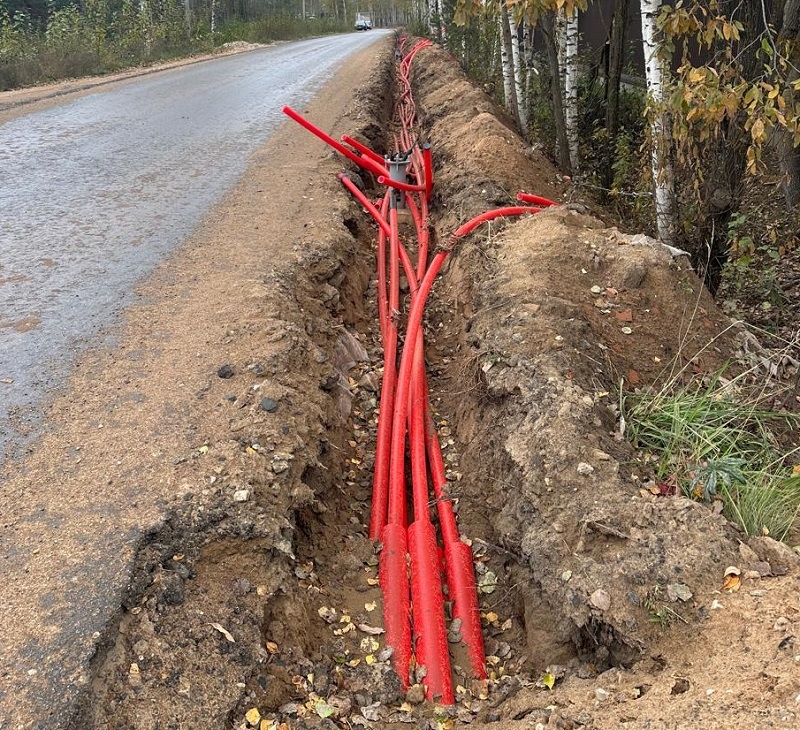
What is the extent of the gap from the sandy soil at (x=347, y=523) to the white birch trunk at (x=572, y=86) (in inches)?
98.2

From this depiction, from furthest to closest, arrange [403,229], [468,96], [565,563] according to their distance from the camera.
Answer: [468,96] → [403,229] → [565,563]

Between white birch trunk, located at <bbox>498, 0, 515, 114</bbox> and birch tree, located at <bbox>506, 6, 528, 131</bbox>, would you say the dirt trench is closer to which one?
birch tree, located at <bbox>506, 6, 528, 131</bbox>

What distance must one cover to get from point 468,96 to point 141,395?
769cm

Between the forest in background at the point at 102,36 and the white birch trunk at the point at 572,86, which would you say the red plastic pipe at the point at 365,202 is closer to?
the white birch trunk at the point at 572,86

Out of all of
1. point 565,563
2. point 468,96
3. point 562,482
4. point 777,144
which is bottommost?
point 565,563

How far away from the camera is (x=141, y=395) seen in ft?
12.0

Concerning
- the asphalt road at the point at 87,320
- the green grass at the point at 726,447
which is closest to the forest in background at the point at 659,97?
the green grass at the point at 726,447

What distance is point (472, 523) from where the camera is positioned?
3.71 metres

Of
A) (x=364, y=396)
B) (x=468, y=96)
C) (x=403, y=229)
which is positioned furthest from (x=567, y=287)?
(x=468, y=96)

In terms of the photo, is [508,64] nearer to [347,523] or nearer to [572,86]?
[572,86]

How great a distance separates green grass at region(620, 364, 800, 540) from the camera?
9.45 feet

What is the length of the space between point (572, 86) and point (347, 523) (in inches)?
219

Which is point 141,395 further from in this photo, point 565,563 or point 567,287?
point 567,287

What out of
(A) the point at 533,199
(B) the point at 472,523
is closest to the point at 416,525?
(B) the point at 472,523
